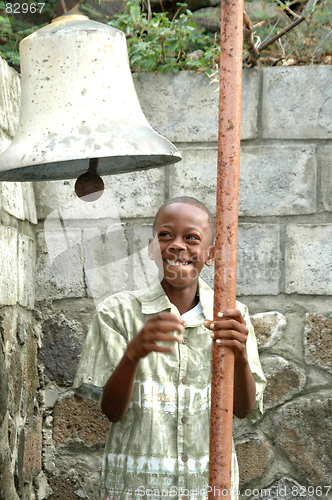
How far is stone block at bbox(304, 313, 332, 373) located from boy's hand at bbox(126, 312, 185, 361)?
1233mm

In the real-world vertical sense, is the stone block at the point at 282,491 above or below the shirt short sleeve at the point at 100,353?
below

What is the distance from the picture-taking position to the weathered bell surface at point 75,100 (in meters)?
1.09

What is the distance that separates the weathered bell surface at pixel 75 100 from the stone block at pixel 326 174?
130 cm

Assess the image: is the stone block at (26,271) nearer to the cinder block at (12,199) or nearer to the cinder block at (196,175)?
the cinder block at (12,199)

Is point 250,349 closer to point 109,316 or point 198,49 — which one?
point 109,316

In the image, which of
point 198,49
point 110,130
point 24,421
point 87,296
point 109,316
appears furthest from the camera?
point 198,49

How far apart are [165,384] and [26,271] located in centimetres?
87

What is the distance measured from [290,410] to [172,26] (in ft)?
5.61

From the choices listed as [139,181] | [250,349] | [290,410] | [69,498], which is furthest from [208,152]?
[69,498]

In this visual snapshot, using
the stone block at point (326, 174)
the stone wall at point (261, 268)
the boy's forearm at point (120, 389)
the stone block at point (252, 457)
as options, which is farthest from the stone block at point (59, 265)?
the stone block at point (326, 174)

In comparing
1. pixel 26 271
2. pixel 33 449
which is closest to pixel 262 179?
pixel 26 271

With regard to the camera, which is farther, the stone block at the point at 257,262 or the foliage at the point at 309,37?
the foliage at the point at 309,37

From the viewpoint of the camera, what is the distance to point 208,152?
237 centimetres

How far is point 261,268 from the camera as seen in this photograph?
2.34m
